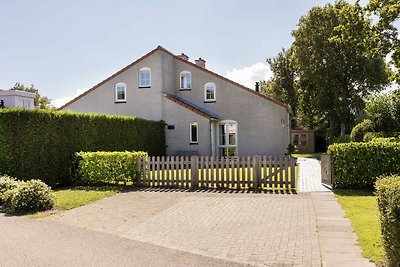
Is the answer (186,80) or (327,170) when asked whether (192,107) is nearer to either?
(186,80)

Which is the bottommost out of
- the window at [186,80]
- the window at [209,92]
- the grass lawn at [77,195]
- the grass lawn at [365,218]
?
the grass lawn at [365,218]

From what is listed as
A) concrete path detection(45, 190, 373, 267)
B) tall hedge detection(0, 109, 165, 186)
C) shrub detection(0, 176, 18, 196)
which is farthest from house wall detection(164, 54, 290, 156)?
shrub detection(0, 176, 18, 196)

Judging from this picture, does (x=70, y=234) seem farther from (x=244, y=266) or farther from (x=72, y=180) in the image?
(x=72, y=180)

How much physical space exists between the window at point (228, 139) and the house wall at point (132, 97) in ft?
16.7

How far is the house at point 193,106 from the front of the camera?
28.0 m

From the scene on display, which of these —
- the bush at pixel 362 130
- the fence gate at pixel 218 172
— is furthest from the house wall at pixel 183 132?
the bush at pixel 362 130

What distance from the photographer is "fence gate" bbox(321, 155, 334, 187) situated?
1468 centimetres

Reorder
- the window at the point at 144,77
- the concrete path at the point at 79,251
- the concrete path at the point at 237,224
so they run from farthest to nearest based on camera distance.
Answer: the window at the point at 144,77, the concrete path at the point at 237,224, the concrete path at the point at 79,251

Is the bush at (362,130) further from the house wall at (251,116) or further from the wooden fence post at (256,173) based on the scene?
the wooden fence post at (256,173)

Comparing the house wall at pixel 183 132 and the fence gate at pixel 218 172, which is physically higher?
the house wall at pixel 183 132

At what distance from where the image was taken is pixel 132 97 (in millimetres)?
29578

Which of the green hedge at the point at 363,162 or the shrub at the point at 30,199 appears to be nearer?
the shrub at the point at 30,199

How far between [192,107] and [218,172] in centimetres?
1380

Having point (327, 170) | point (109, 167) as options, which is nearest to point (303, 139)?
point (327, 170)
